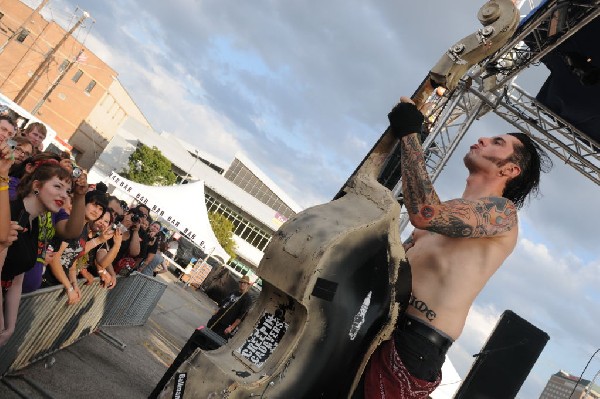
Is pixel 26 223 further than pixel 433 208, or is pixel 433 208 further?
pixel 26 223

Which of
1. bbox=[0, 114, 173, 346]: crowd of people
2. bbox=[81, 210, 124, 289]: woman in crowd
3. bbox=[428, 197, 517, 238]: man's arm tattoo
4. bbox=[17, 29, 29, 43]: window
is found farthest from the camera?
bbox=[17, 29, 29, 43]: window

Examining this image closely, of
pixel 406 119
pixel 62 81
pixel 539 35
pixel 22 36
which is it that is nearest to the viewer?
pixel 406 119

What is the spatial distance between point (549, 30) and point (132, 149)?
145 ft

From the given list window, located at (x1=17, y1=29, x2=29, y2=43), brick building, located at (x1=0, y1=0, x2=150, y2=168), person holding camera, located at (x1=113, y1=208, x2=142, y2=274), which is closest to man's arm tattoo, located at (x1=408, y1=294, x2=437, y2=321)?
person holding camera, located at (x1=113, y1=208, x2=142, y2=274)

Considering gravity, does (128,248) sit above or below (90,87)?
below

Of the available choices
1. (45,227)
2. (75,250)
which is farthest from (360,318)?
(75,250)

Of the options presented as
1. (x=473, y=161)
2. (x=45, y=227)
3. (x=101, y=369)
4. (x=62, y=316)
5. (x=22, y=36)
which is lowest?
(x=101, y=369)

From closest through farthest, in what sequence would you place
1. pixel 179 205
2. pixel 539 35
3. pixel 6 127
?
pixel 6 127 → pixel 539 35 → pixel 179 205

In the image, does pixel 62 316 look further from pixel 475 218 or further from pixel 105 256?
pixel 475 218

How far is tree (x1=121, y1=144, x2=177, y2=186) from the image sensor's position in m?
44.2

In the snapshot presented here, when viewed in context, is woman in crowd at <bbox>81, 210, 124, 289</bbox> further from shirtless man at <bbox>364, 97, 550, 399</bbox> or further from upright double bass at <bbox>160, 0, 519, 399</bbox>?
upright double bass at <bbox>160, 0, 519, 399</bbox>

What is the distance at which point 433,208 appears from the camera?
1.92m

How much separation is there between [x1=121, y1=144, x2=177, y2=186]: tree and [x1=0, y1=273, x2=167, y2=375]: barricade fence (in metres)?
37.4

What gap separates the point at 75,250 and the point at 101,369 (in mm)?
1345
